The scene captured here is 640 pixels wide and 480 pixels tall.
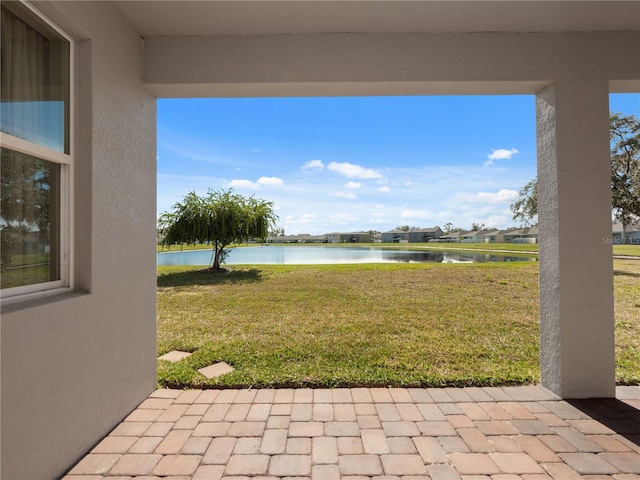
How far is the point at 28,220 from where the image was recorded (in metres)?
1.62

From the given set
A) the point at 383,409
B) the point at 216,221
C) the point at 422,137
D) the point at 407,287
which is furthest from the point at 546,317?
the point at 422,137

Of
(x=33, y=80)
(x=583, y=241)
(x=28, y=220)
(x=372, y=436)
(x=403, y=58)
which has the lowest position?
(x=372, y=436)

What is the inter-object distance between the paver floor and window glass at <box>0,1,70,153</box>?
196 cm

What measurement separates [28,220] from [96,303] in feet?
2.04

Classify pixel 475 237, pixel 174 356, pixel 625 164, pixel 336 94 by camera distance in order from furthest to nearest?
pixel 475 237
pixel 625 164
pixel 174 356
pixel 336 94

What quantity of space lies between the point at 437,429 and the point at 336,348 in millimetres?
1536

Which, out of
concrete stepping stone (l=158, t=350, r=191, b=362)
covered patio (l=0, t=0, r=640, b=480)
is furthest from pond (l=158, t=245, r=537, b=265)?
covered patio (l=0, t=0, r=640, b=480)

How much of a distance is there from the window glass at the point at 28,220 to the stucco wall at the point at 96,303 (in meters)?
0.13

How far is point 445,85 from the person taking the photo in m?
2.47

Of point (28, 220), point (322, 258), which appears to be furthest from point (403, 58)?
point (322, 258)

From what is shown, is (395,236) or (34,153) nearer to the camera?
(34,153)

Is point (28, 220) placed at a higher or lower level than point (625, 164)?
lower

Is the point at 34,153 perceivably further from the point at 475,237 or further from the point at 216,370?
the point at 475,237

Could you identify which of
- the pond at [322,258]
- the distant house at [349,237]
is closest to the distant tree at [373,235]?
the distant house at [349,237]
